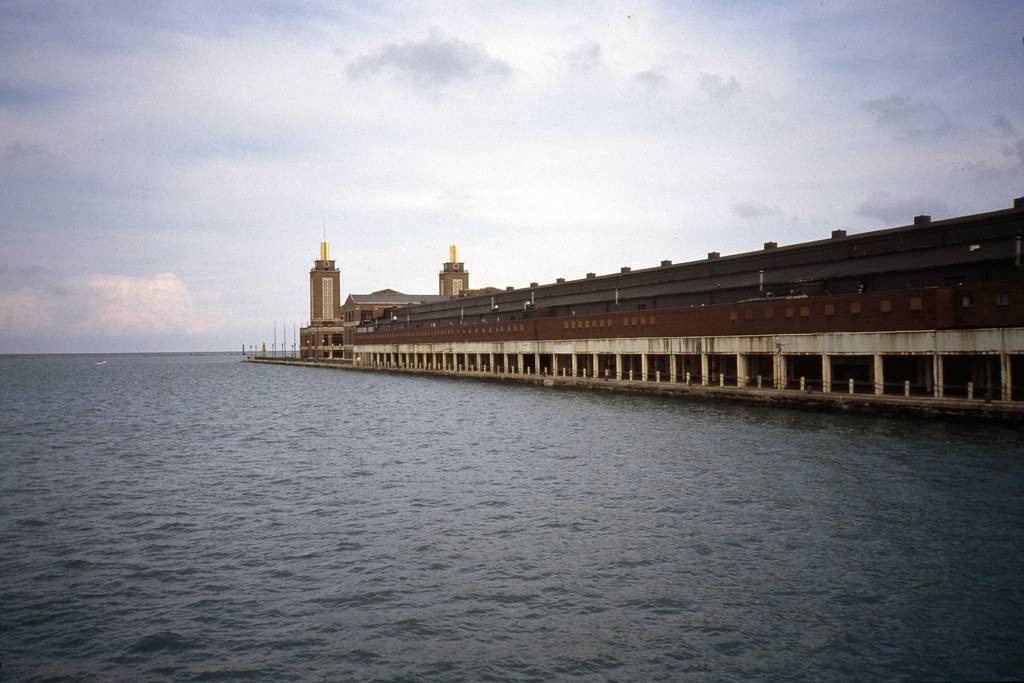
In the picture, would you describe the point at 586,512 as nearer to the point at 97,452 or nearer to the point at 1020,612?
the point at 1020,612

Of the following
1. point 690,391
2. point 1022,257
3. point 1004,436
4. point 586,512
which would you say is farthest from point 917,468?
point 690,391

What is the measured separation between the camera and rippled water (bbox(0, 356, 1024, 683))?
13961mm

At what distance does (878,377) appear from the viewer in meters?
47.6

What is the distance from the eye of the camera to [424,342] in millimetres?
133000

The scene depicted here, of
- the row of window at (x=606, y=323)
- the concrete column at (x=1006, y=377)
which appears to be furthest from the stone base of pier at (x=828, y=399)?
the row of window at (x=606, y=323)

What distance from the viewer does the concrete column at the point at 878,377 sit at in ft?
153

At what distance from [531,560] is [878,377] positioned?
37.0 metres

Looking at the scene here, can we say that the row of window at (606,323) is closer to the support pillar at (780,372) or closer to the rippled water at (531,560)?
the support pillar at (780,372)

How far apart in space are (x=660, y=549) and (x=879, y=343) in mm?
34806

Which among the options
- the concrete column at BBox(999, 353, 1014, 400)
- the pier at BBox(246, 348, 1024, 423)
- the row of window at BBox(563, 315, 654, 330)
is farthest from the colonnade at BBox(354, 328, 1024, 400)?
the row of window at BBox(563, 315, 654, 330)

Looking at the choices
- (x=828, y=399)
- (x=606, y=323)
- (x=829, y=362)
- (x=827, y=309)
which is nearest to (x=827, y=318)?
(x=827, y=309)

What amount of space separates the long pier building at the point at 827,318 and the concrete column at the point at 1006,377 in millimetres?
67

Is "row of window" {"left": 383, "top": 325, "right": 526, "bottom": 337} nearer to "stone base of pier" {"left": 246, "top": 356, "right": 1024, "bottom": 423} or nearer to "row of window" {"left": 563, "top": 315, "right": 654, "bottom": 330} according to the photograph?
"row of window" {"left": 563, "top": 315, "right": 654, "bottom": 330}

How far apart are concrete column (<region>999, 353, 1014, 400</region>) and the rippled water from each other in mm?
4476
